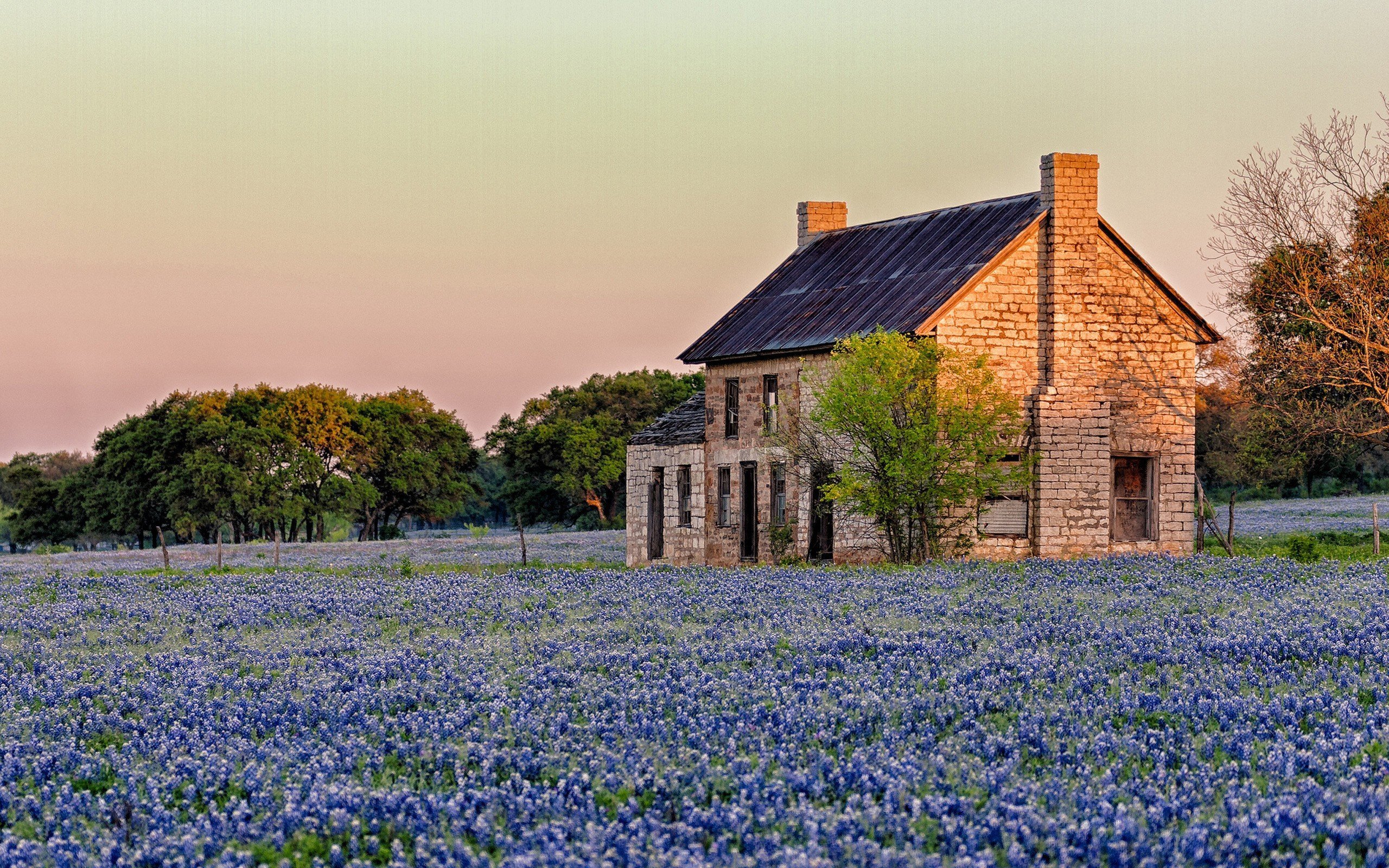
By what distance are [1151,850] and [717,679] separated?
4.73m

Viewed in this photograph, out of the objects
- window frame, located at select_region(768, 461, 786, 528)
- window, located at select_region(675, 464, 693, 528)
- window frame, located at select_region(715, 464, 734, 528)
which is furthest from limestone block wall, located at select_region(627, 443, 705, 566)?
window frame, located at select_region(768, 461, 786, 528)

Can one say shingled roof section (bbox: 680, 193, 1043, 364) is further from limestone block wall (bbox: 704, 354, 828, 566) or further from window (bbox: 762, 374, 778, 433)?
window (bbox: 762, 374, 778, 433)

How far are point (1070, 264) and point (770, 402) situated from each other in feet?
24.8

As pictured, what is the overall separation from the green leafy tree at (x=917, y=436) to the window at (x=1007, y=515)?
0.46 metres

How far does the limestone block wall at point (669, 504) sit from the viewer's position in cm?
3569

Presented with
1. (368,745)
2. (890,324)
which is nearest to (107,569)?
(890,324)

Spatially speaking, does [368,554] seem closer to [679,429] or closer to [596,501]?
[679,429]

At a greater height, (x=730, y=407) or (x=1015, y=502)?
(x=730, y=407)

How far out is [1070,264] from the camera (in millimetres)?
30891

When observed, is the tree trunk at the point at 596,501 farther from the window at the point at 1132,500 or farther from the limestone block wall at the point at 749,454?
the window at the point at 1132,500

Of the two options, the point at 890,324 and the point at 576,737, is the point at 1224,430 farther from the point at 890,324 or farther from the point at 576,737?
the point at 576,737

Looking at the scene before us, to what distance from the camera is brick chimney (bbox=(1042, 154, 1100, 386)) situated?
30719 mm

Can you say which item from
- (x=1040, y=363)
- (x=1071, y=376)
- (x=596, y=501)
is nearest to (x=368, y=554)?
(x=1040, y=363)

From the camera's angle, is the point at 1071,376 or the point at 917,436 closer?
the point at 917,436
